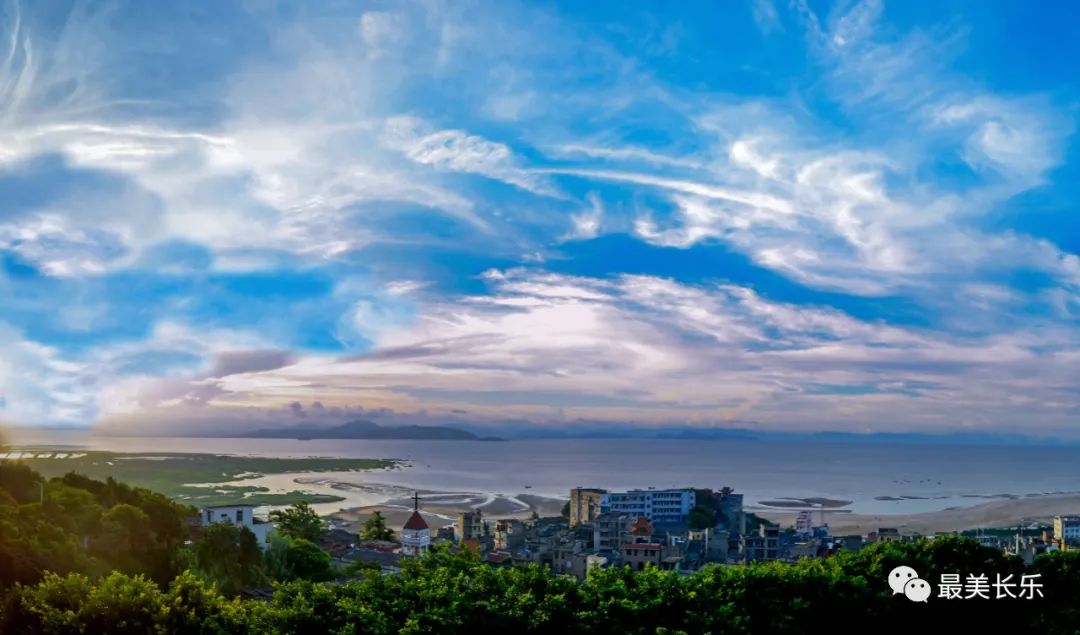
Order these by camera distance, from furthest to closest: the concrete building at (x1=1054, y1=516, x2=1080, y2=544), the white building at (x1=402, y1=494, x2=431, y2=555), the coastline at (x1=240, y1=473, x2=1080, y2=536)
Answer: the coastline at (x1=240, y1=473, x2=1080, y2=536), the concrete building at (x1=1054, y1=516, x2=1080, y2=544), the white building at (x1=402, y1=494, x2=431, y2=555)

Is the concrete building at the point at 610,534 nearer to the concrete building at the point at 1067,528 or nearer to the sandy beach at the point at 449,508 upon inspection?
the sandy beach at the point at 449,508

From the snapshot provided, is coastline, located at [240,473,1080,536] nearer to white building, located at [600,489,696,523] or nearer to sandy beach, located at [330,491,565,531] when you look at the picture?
sandy beach, located at [330,491,565,531]

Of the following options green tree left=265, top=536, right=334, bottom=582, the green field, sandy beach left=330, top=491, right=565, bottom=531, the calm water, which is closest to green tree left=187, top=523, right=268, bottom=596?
green tree left=265, top=536, right=334, bottom=582

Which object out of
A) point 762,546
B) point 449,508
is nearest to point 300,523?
point 762,546

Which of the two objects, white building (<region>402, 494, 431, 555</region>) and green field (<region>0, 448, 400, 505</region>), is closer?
white building (<region>402, 494, 431, 555</region>)

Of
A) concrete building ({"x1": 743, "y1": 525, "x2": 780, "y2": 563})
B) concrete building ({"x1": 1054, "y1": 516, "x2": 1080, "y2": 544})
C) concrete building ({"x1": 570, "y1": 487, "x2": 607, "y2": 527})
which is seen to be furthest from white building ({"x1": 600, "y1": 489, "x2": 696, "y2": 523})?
concrete building ({"x1": 743, "y1": 525, "x2": 780, "y2": 563})

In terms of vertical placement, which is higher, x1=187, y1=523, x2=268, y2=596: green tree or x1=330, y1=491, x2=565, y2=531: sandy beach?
x1=187, y1=523, x2=268, y2=596: green tree

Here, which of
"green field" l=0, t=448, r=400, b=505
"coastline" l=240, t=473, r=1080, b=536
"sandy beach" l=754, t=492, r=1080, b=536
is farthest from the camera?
"green field" l=0, t=448, r=400, b=505

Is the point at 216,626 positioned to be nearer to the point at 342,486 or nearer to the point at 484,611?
the point at 484,611

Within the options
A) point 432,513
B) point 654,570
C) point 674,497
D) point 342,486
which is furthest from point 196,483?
point 654,570
